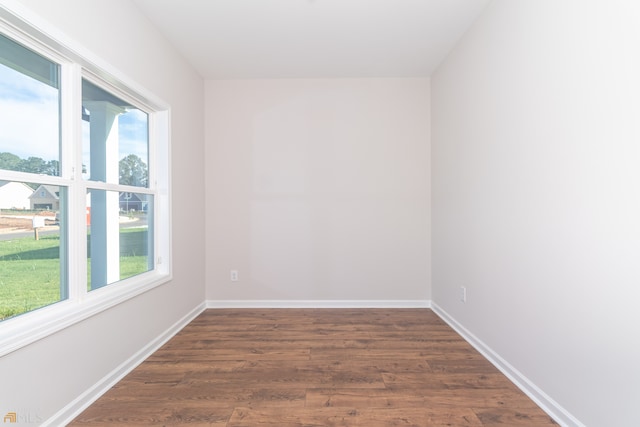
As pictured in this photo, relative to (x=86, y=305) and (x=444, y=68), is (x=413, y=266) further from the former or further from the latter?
(x=86, y=305)

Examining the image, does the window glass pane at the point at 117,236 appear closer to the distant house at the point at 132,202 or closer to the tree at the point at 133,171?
the distant house at the point at 132,202

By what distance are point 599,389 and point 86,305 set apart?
2.71 m

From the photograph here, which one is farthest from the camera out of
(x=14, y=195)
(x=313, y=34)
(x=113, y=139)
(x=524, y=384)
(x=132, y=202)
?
(x=313, y=34)

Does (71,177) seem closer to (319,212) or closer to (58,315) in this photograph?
(58,315)

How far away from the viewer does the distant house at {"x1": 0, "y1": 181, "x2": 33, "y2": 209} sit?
1.43 m

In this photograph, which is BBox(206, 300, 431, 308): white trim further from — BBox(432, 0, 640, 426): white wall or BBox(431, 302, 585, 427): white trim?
BBox(432, 0, 640, 426): white wall

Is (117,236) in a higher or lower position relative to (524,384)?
higher

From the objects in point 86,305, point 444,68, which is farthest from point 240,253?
point 444,68

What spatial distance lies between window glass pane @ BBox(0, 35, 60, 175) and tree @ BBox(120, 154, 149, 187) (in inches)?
24.8

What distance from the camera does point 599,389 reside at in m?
1.40

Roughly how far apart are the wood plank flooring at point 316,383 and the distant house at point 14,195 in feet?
3.93

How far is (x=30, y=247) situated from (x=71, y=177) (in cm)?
43

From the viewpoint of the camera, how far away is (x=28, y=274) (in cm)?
156

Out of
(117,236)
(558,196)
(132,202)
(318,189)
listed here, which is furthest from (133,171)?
(558,196)
